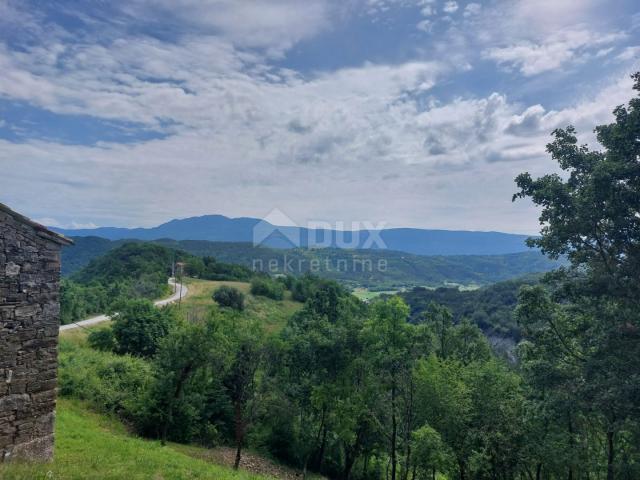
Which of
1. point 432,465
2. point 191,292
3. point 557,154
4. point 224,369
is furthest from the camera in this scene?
point 191,292

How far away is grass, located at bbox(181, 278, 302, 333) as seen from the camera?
53.7 m

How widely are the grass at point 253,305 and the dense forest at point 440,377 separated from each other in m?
25.0

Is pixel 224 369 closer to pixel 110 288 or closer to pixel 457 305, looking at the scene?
pixel 110 288

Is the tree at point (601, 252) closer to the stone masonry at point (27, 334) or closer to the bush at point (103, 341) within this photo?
the stone masonry at point (27, 334)

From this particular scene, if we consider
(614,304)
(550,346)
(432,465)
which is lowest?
(432,465)

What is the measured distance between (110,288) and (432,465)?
52.4m

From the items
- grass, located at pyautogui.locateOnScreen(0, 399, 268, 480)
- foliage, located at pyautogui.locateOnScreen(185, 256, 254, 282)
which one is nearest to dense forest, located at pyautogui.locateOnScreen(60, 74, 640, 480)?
grass, located at pyautogui.locateOnScreen(0, 399, 268, 480)

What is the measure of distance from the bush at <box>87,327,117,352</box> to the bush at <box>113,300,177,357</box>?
0.33m

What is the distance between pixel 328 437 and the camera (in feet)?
81.4

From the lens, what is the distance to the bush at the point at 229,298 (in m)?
59.6

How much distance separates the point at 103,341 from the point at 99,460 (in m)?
18.7

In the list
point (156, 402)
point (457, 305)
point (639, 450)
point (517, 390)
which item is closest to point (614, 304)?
point (639, 450)

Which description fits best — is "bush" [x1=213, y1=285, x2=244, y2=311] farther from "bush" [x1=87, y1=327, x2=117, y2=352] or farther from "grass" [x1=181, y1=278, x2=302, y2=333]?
"bush" [x1=87, y1=327, x2=117, y2=352]

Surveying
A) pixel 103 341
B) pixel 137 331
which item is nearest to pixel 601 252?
pixel 137 331
